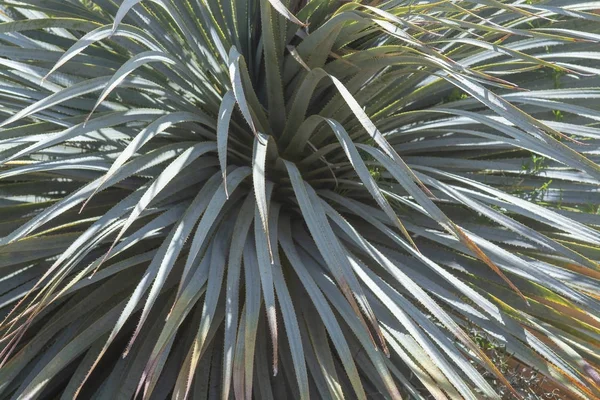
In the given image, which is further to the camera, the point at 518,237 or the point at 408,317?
the point at 518,237

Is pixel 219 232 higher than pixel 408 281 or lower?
higher

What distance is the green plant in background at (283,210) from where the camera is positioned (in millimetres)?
1550

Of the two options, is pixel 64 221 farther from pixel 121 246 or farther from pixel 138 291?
pixel 138 291

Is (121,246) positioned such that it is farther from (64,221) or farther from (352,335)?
(352,335)

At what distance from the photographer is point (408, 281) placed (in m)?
1.61

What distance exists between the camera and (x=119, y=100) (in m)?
2.00

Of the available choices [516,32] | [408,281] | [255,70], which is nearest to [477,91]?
[516,32]

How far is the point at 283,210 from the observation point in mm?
1979

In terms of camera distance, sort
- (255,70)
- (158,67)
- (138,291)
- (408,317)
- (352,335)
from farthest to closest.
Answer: (255,70), (158,67), (352,335), (408,317), (138,291)

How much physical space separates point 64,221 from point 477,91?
3.46 feet

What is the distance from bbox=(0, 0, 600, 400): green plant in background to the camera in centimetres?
155

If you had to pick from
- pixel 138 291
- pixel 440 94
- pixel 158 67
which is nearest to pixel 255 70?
pixel 158 67

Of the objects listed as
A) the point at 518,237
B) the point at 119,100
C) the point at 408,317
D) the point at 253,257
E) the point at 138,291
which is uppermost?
the point at 119,100

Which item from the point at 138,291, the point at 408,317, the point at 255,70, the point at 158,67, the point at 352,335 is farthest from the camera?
the point at 255,70
